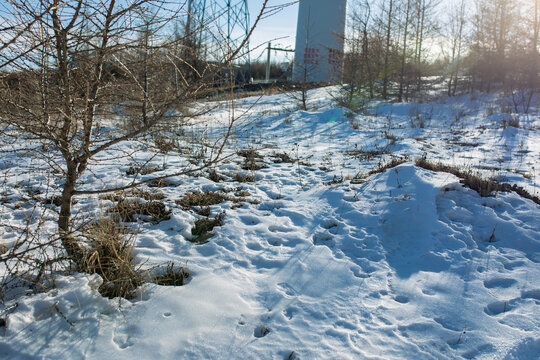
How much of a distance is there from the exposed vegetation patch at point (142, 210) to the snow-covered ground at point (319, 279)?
132mm

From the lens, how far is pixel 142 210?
394 cm

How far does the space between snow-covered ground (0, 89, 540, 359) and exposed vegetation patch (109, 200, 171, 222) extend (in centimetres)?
13

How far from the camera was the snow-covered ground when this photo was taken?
213cm

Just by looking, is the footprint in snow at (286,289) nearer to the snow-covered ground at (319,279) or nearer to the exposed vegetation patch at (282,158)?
the snow-covered ground at (319,279)

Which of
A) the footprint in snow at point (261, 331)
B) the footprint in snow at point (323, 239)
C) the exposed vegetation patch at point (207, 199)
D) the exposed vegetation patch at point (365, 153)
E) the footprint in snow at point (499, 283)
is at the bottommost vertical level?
the footprint in snow at point (261, 331)

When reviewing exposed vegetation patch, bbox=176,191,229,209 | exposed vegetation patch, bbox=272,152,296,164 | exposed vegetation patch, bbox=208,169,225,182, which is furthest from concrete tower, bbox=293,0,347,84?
exposed vegetation patch, bbox=176,191,229,209

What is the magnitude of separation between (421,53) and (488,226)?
2016cm

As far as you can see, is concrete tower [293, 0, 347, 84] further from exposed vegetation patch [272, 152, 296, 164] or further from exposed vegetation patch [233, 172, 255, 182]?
exposed vegetation patch [233, 172, 255, 182]

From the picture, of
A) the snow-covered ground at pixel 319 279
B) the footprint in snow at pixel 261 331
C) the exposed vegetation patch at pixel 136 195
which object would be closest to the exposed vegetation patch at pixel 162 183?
the snow-covered ground at pixel 319 279

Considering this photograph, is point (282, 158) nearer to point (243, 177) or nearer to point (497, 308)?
point (243, 177)

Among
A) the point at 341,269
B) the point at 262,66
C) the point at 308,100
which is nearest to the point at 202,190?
the point at 341,269

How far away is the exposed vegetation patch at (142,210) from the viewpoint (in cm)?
379

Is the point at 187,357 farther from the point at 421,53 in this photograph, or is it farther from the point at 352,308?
the point at 421,53

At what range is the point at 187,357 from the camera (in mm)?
2025
